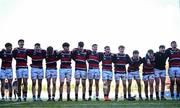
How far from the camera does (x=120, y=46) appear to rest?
17812 mm

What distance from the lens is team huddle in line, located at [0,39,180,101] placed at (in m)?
16.8

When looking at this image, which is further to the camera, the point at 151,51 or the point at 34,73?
the point at 151,51

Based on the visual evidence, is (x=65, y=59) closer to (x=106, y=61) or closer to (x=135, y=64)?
(x=106, y=61)

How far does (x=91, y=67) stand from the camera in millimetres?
17359

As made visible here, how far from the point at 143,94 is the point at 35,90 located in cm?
503

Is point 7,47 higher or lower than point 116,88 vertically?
higher

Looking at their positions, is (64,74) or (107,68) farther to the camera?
(107,68)

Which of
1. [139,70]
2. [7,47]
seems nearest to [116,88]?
[139,70]

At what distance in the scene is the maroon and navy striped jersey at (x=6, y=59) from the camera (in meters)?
17.0

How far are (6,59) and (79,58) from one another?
305 cm

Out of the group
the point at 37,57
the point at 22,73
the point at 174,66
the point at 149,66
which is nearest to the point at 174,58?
the point at 174,66

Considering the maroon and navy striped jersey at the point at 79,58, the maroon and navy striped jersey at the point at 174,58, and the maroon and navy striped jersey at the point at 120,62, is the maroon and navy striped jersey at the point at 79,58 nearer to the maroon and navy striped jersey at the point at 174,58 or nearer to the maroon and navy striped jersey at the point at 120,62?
the maroon and navy striped jersey at the point at 120,62

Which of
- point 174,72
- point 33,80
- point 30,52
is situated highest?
point 30,52

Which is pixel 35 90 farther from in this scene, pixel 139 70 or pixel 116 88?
pixel 139 70
